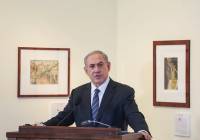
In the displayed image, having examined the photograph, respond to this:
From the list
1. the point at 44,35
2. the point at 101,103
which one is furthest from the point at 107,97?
the point at 44,35

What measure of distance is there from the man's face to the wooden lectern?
2.19 feet

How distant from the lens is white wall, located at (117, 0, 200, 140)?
273 centimetres

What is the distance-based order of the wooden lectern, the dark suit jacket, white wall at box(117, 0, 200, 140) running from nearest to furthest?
1. the wooden lectern
2. the dark suit jacket
3. white wall at box(117, 0, 200, 140)

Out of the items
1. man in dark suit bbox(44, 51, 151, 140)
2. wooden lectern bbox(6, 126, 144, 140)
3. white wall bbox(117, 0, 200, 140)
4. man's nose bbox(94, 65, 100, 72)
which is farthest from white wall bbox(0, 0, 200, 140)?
wooden lectern bbox(6, 126, 144, 140)

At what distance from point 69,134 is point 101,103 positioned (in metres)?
0.65

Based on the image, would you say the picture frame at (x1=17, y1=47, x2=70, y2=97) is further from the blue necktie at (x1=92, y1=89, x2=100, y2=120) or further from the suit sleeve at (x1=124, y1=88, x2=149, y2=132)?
the suit sleeve at (x1=124, y1=88, x2=149, y2=132)

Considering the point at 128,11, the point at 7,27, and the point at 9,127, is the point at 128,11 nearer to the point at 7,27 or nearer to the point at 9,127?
the point at 7,27

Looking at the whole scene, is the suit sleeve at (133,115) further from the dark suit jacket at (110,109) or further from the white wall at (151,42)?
the white wall at (151,42)

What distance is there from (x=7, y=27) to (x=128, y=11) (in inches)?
40.5

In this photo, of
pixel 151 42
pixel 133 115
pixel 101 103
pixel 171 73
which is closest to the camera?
pixel 133 115

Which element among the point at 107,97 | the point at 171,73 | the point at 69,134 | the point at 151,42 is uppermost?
the point at 151,42

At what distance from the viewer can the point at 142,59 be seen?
9.94ft

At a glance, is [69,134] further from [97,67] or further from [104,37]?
[104,37]

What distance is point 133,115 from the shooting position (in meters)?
2.21
